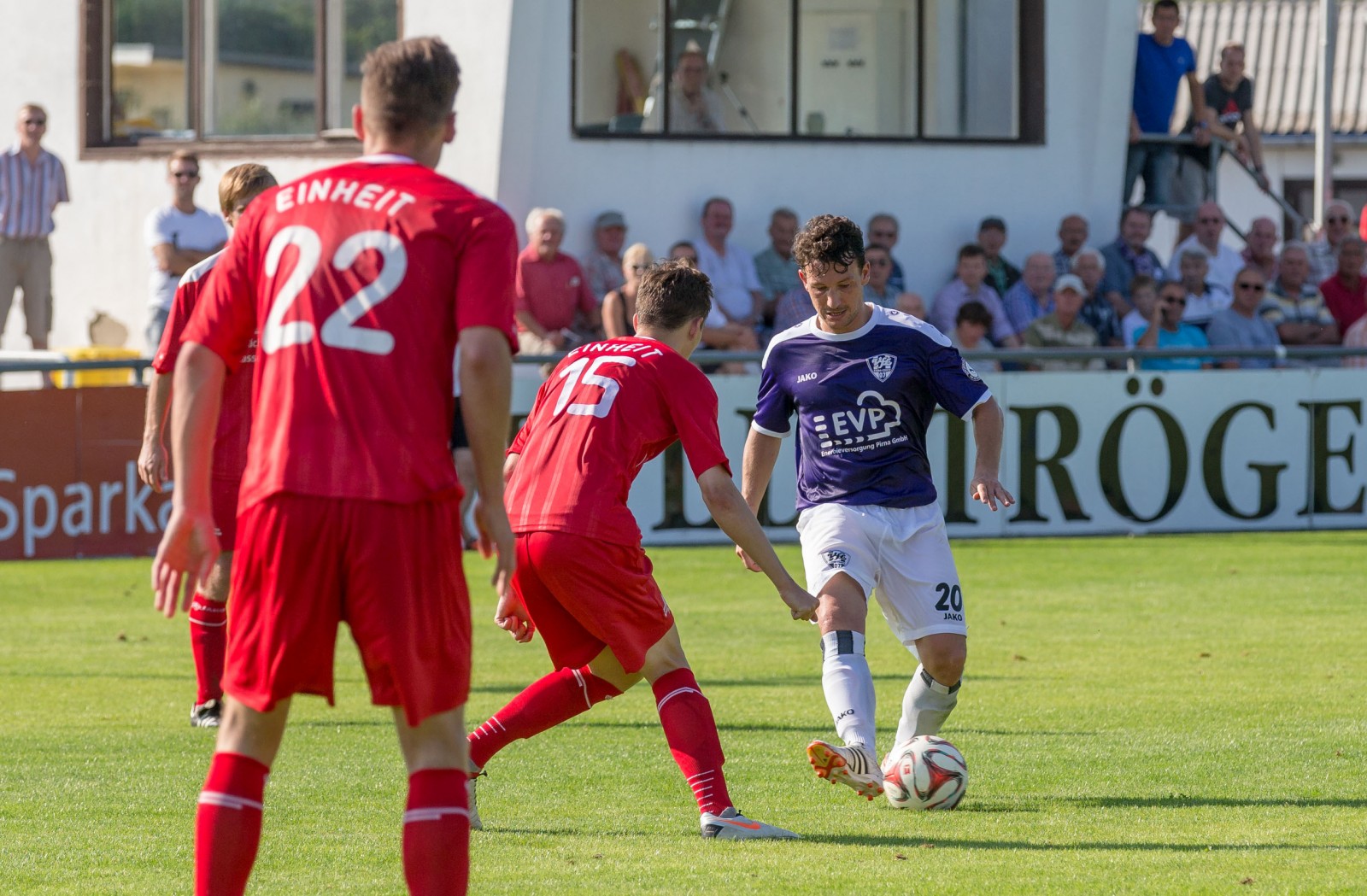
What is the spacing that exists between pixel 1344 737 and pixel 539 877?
12.3 ft

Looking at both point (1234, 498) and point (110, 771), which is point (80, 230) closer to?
point (1234, 498)

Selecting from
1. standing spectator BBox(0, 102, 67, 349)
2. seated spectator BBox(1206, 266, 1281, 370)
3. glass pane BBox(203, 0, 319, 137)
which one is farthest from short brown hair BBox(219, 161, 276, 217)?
glass pane BBox(203, 0, 319, 137)

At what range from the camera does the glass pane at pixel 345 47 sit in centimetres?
1867

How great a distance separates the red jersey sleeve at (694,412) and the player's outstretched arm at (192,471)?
1.89 meters

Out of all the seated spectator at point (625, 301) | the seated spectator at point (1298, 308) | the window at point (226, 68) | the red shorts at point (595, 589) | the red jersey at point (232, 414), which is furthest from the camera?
the window at point (226, 68)

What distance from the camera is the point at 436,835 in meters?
4.22

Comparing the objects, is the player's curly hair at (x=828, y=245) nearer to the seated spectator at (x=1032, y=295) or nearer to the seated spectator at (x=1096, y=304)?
the seated spectator at (x=1032, y=295)

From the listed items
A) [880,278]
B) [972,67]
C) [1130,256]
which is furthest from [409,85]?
[972,67]

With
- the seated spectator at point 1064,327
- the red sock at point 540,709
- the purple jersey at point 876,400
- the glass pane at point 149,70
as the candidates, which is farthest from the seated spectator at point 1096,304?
the red sock at point 540,709

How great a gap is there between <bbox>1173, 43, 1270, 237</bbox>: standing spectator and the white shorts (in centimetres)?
1393

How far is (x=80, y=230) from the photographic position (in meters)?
19.8

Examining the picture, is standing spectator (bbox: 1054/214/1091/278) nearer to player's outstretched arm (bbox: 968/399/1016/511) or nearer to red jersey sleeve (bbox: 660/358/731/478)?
player's outstretched arm (bbox: 968/399/1016/511)

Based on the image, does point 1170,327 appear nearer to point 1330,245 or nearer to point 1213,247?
point 1213,247

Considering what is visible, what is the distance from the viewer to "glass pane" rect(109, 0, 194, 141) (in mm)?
19531
